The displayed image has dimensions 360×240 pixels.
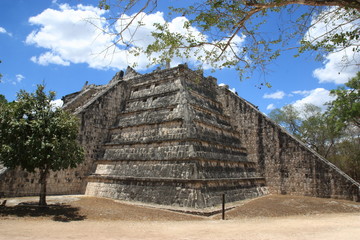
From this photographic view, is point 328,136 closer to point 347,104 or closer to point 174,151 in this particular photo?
point 347,104

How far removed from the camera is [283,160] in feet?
53.4

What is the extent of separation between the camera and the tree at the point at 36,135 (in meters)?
10.1

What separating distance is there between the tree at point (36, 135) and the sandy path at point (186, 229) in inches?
94.1

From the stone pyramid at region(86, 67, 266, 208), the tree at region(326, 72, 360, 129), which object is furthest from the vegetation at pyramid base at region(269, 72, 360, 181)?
the stone pyramid at region(86, 67, 266, 208)

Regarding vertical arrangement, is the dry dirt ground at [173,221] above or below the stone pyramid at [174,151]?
below

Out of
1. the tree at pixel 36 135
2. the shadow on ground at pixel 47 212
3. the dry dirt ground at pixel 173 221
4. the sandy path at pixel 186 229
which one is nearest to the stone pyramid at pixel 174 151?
the dry dirt ground at pixel 173 221

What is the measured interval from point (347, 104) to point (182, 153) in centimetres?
1364

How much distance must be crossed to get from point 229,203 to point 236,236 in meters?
5.23

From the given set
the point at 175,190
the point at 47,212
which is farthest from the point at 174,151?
the point at 47,212

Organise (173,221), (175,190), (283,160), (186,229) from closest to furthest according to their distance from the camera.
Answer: (186,229)
(173,221)
(175,190)
(283,160)

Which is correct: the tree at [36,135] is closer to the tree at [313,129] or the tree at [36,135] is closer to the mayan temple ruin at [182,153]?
the mayan temple ruin at [182,153]

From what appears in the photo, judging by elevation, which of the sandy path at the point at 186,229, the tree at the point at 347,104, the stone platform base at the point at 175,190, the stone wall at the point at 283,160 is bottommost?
the sandy path at the point at 186,229

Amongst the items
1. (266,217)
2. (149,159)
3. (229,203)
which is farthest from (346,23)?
(149,159)

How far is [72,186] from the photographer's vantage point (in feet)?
48.9
